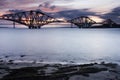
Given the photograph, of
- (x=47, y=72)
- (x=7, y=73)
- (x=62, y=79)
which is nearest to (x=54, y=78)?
(x=62, y=79)

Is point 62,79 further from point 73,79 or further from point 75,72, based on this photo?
point 75,72

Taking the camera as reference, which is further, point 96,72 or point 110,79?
point 96,72

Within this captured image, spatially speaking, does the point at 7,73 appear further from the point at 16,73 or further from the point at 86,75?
the point at 86,75

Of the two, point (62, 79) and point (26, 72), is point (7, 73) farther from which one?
point (62, 79)

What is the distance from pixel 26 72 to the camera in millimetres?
18344

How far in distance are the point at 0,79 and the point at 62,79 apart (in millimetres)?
3712

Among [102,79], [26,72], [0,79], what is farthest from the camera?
[26,72]

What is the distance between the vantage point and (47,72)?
18688mm

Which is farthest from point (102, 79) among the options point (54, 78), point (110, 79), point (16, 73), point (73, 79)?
point (16, 73)

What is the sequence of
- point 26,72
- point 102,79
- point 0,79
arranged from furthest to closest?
point 26,72 → point 102,79 → point 0,79

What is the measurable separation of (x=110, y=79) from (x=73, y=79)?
2.43 metres

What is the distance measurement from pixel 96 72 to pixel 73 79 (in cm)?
309

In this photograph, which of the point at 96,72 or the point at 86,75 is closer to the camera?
the point at 86,75

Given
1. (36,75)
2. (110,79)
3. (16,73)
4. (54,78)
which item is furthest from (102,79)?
(16,73)
